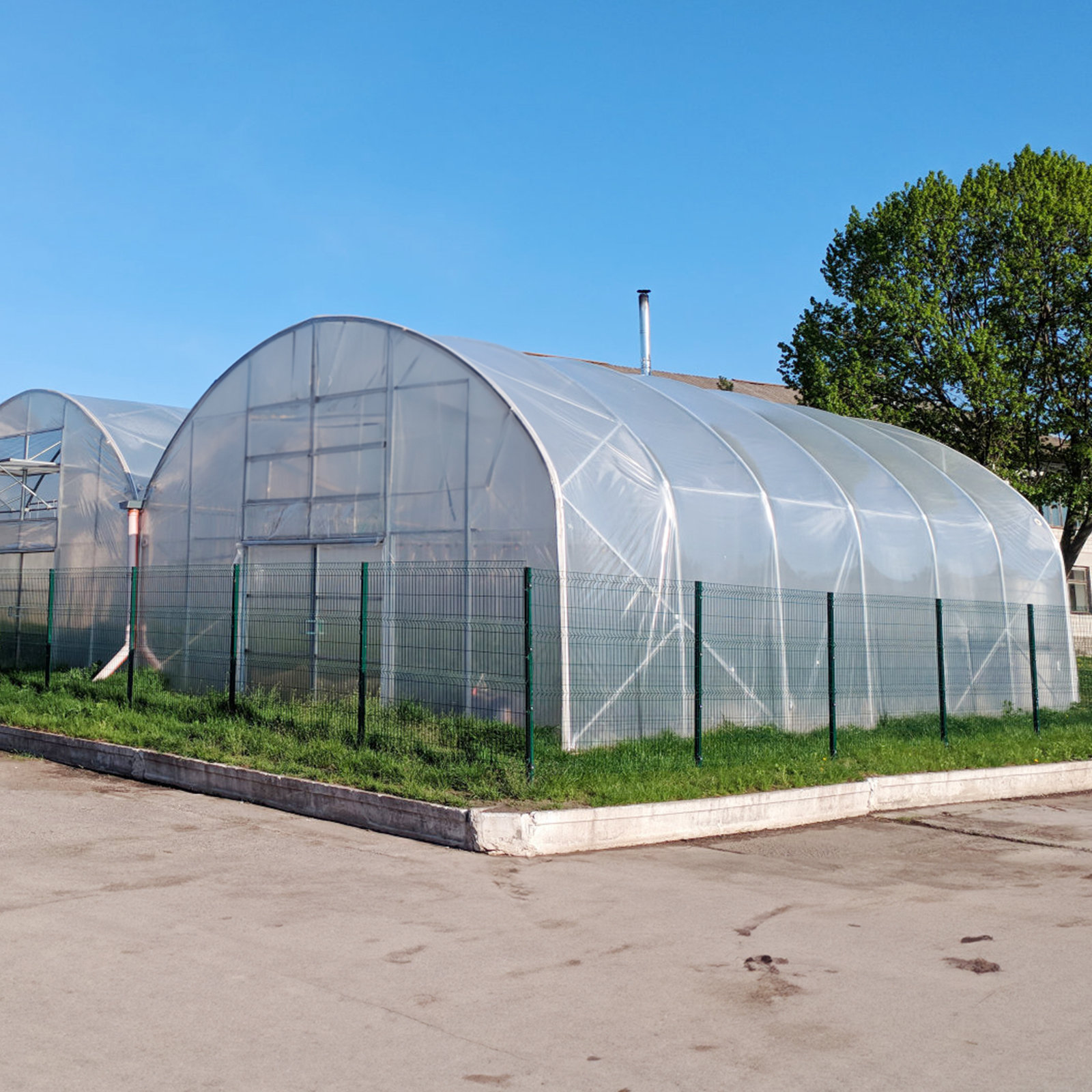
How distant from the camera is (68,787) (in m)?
11.5

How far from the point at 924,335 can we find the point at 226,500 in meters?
18.8

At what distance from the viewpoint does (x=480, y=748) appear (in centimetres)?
1080

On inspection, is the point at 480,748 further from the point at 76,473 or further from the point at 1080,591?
the point at 1080,591

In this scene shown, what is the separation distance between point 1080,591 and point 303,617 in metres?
32.7

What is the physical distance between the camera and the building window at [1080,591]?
3972 centimetres

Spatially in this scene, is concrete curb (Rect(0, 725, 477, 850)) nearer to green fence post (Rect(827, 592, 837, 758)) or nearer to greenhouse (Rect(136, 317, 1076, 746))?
greenhouse (Rect(136, 317, 1076, 746))

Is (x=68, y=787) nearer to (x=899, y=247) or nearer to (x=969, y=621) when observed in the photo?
(x=969, y=621)

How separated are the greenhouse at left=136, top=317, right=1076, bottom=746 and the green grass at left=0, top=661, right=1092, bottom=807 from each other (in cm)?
94

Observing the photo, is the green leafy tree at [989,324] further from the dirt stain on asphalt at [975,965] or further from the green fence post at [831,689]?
the dirt stain on asphalt at [975,965]

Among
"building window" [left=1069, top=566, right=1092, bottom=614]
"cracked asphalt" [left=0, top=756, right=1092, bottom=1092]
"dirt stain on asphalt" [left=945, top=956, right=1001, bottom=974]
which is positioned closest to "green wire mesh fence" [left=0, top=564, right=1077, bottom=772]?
"cracked asphalt" [left=0, top=756, right=1092, bottom=1092]

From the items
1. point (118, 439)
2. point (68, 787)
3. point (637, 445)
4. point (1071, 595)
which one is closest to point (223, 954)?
point (68, 787)

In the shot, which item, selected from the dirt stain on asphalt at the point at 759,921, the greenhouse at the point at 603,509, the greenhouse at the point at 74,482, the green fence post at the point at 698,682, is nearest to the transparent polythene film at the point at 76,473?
the greenhouse at the point at 74,482

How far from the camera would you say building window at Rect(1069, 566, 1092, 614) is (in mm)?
39719

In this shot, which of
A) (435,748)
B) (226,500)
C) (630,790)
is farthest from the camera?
(226,500)
